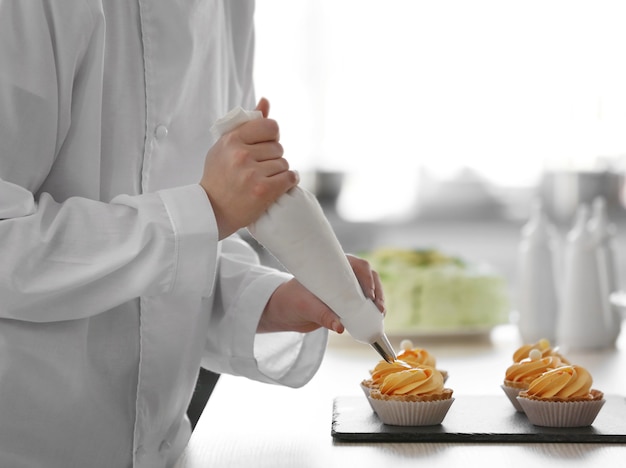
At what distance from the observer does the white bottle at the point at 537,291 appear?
6.54ft

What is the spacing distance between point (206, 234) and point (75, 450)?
0.96 feet

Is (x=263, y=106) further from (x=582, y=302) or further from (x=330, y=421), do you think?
(x=582, y=302)

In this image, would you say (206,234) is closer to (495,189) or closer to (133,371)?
(133,371)

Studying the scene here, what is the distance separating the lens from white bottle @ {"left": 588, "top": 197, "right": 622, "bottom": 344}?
1915 millimetres

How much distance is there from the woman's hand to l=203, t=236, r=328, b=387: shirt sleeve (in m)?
0.02

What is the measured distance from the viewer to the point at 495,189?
6.31 m

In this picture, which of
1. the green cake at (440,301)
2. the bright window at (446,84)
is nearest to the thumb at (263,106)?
the green cake at (440,301)

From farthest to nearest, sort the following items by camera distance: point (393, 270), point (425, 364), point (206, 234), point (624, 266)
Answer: point (624, 266) < point (393, 270) < point (425, 364) < point (206, 234)

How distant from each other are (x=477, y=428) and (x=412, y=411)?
0.25ft

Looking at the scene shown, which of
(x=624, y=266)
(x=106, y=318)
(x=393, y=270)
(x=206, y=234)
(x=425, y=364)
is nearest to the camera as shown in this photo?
(x=206, y=234)

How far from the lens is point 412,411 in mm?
1104

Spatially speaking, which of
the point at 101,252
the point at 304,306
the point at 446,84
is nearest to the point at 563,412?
the point at 304,306

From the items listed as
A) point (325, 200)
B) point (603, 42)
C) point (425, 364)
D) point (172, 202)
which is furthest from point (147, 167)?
point (603, 42)

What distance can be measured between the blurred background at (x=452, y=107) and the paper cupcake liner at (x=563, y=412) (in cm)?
503
